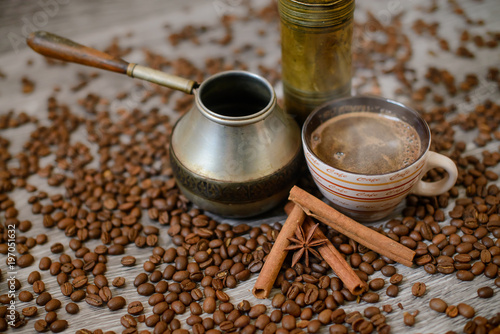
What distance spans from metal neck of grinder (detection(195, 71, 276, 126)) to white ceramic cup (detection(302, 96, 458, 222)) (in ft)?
0.54

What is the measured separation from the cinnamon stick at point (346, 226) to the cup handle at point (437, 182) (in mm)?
208

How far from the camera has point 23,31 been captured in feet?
7.34

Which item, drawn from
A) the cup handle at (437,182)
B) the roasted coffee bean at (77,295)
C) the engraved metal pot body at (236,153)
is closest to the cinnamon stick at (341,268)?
the engraved metal pot body at (236,153)

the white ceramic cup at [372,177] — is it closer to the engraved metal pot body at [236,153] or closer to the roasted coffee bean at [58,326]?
the engraved metal pot body at [236,153]

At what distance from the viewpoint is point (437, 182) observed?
4.26 ft

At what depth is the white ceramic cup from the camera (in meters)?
1.13

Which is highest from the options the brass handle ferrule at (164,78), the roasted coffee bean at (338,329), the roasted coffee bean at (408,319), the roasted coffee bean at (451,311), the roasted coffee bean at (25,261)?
the brass handle ferrule at (164,78)

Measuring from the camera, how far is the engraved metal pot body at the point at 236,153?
47.6 inches

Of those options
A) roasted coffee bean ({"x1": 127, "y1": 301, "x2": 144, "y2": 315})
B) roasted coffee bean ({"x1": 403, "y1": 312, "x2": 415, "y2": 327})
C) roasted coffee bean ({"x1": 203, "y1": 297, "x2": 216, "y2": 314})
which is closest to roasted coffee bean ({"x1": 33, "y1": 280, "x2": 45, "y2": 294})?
roasted coffee bean ({"x1": 127, "y1": 301, "x2": 144, "y2": 315})

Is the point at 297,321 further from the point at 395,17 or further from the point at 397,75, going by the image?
the point at 395,17

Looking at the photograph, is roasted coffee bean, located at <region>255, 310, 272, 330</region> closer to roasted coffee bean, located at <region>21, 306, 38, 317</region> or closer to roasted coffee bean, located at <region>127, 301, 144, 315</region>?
roasted coffee bean, located at <region>127, 301, 144, 315</region>

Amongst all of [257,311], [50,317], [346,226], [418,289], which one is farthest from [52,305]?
[418,289]

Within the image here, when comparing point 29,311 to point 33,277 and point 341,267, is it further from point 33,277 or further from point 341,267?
point 341,267

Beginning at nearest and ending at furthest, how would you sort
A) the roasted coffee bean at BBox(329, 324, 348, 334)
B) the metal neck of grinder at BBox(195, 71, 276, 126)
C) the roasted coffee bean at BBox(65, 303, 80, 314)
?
the roasted coffee bean at BBox(329, 324, 348, 334)
the roasted coffee bean at BBox(65, 303, 80, 314)
the metal neck of grinder at BBox(195, 71, 276, 126)
